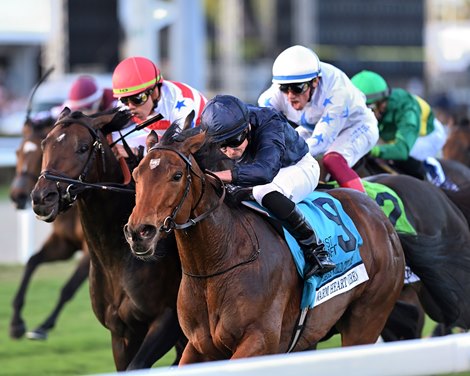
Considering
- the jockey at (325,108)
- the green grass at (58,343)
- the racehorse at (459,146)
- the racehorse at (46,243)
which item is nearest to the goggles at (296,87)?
the jockey at (325,108)

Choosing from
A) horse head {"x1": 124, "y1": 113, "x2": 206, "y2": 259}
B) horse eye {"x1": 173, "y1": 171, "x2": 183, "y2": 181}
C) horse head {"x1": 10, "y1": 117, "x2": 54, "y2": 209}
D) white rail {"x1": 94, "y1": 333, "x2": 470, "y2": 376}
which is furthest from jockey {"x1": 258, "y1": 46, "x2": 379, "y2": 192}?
white rail {"x1": 94, "y1": 333, "x2": 470, "y2": 376}

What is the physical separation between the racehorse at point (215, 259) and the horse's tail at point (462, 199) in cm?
180

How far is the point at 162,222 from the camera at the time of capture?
3.82 metres

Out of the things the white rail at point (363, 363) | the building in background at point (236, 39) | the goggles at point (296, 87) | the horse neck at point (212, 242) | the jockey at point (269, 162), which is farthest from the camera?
the building in background at point (236, 39)

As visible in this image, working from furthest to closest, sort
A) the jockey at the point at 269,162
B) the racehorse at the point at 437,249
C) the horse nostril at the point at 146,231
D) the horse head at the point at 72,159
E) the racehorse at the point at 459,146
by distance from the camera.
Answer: the racehorse at the point at 459,146, the racehorse at the point at 437,249, the horse head at the point at 72,159, the jockey at the point at 269,162, the horse nostril at the point at 146,231

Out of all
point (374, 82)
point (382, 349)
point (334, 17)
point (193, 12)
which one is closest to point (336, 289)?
point (382, 349)

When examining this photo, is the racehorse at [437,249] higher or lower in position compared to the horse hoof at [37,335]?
higher

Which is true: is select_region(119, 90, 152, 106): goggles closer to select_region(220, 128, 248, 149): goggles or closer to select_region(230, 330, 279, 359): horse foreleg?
select_region(220, 128, 248, 149): goggles

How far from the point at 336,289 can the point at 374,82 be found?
239 cm

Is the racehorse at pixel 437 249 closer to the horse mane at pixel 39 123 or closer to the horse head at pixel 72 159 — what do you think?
the horse head at pixel 72 159

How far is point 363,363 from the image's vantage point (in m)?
2.80

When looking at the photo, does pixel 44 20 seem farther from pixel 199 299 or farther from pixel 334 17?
pixel 199 299

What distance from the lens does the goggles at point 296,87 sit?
5.18 m

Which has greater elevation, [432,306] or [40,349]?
[432,306]
